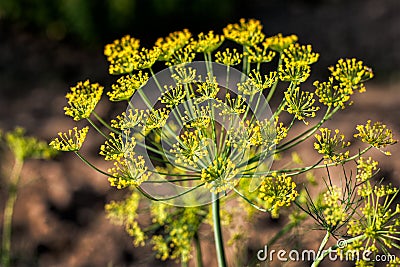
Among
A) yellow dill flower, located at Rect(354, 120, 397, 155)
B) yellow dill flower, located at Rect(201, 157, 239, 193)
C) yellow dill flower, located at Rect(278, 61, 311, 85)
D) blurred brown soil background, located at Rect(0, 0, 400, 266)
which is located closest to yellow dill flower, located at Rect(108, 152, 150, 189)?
yellow dill flower, located at Rect(201, 157, 239, 193)

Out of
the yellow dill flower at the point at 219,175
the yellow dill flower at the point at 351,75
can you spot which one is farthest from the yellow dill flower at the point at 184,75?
the yellow dill flower at the point at 351,75

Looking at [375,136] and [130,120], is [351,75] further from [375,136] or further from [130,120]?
[130,120]

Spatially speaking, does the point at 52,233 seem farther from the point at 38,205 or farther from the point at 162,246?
the point at 162,246

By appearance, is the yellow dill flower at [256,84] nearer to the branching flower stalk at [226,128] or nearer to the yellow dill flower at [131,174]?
the branching flower stalk at [226,128]

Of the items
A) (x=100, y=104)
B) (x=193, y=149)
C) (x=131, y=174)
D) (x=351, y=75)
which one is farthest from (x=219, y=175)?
(x=100, y=104)

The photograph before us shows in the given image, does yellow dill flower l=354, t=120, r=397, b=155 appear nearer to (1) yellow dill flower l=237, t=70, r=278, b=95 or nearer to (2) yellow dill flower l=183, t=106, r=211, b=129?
(1) yellow dill flower l=237, t=70, r=278, b=95

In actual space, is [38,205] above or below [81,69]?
below

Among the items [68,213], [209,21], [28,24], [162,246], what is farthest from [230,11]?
[162,246]
